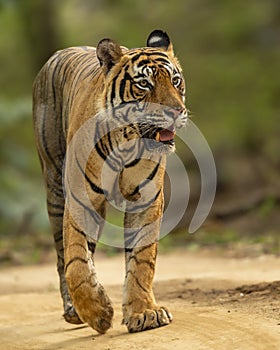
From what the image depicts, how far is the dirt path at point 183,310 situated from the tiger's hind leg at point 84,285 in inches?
5.6

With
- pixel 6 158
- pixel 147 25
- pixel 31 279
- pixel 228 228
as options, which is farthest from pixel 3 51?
pixel 31 279

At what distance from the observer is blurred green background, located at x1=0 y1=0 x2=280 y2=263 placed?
1622 cm

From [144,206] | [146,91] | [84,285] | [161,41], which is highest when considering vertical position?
[161,41]

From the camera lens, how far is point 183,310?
694 centimetres

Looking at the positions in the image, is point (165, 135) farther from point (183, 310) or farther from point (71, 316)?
point (71, 316)

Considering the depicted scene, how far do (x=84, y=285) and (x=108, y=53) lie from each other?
1537 mm

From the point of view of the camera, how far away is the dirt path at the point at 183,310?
591cm

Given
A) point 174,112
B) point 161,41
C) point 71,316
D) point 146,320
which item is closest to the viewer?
point 174,112

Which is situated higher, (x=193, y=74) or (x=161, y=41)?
(x=193, y=74)

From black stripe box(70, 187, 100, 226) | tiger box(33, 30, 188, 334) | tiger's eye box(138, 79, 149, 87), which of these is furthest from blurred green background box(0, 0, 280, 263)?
tiger's eye box(138, 79, 149, 87)

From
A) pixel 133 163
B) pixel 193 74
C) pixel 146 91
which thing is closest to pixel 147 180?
pixel 133 163

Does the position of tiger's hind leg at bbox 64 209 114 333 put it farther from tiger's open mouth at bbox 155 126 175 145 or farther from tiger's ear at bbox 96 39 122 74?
tiger's ear at bbox 96 39 122 74

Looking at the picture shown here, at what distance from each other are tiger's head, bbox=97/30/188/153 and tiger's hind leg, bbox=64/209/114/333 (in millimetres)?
775

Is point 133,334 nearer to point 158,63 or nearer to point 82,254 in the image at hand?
point 82,254
